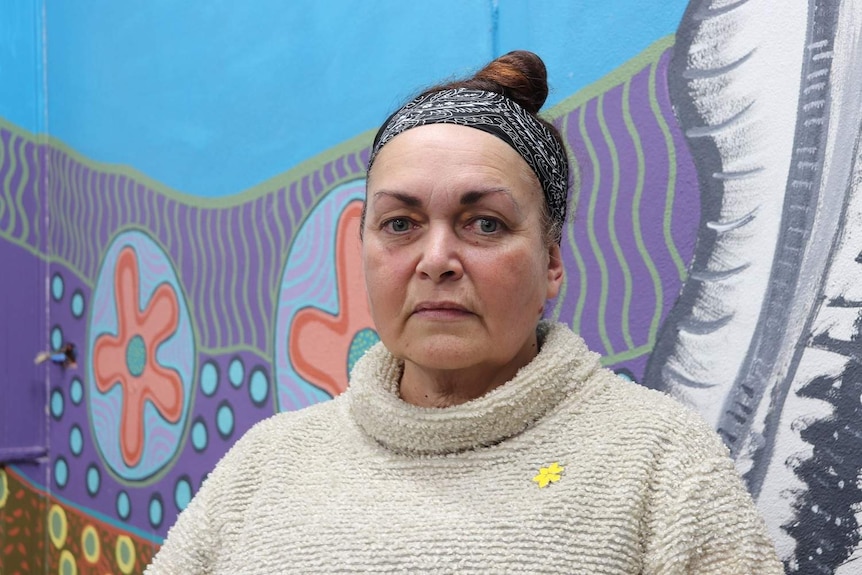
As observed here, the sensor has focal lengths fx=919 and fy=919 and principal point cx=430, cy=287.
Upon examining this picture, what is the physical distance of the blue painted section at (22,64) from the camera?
2963 millimetres

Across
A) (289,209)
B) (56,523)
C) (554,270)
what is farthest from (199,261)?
(554,270)

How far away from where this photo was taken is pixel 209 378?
253 centimetres

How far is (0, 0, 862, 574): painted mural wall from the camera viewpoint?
4.46 feet

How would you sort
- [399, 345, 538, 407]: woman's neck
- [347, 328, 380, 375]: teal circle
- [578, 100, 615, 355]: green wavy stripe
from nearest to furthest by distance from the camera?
[399, 345, 538, 407]: woman's neck
[578, 100, 615, 355]: green wavy stripe
[347, 328, 380, 375]: teal circle

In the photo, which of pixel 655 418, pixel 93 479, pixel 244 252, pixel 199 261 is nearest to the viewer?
pixel 655 418

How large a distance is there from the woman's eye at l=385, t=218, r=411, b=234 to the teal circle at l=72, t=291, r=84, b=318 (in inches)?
79.4

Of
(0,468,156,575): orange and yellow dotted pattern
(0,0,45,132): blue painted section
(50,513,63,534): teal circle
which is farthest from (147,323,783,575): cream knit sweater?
(0,0,45,132): blue painted section

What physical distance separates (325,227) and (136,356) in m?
0.93

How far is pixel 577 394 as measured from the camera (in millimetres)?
1230

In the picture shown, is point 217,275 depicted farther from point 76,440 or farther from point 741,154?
point 741,154

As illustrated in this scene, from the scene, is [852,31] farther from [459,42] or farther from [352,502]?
[352,502]

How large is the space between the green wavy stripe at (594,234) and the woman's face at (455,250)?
0.40 meters

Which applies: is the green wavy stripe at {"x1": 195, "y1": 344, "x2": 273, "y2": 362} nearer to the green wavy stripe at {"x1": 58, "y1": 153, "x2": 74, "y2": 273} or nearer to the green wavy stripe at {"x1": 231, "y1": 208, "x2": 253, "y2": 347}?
the green wavy stripe at {"x1": 231, "y1": 208, "x2": 253, "y2": 347}

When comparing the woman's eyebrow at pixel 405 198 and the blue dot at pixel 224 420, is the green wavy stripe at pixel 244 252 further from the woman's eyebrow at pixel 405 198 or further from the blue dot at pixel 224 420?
the woman's eyebrow at pixel 405 198
